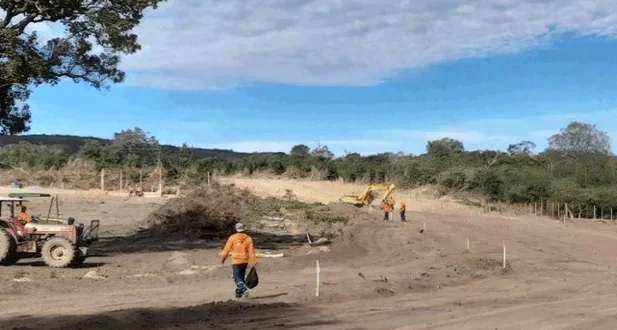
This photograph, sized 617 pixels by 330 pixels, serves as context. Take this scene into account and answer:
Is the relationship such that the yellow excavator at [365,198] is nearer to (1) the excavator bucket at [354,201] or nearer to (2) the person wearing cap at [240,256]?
(1) the excavator bucket at [354,201]

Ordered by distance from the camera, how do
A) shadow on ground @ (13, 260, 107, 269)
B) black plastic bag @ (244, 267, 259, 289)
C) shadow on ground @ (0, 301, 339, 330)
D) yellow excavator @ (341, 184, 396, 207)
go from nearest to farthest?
shadow on ground @ (0, 301, 339, 330), black plastic bag @ (244, 267, 259, 289), shadow on ground @ (13, 260, 107, 269), yellow excavator @ (341, 184, 396, 207)

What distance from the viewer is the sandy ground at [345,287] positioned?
14.0 metres

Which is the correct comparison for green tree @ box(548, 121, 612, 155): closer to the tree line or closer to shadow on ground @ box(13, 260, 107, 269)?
the tree line

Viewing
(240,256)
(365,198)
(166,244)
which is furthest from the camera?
(365,198)

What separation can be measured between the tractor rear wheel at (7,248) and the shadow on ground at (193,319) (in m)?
8.17

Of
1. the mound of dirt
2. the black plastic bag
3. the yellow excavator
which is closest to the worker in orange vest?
the yellow excavator

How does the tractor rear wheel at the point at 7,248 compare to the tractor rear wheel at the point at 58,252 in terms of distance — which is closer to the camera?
the tractor rear wheel at the point at 7,248

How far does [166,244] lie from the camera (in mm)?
30094

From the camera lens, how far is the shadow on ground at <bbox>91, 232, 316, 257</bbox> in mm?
27859

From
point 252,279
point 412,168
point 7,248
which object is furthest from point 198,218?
point 412,168

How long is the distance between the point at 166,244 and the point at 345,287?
1330cm

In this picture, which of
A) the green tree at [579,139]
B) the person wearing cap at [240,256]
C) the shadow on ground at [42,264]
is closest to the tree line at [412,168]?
the green tree at [579,139]

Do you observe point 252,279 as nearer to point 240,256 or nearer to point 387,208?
point 240,256

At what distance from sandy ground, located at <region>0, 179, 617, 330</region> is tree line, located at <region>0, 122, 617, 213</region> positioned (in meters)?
23.6
